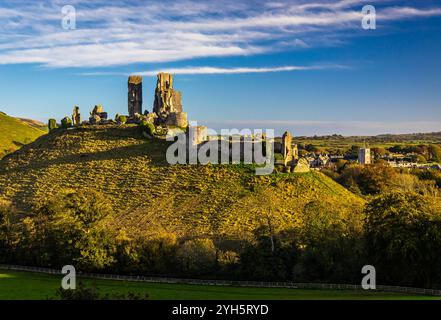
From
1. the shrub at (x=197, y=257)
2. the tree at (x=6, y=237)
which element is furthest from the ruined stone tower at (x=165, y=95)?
the shrub at (x=197, y=257)

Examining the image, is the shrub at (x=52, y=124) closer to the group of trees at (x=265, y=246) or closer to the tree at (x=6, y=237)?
the group of trees at (x=265, y=246)

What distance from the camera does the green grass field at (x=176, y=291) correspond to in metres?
34.5

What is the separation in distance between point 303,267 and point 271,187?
65.2 ft

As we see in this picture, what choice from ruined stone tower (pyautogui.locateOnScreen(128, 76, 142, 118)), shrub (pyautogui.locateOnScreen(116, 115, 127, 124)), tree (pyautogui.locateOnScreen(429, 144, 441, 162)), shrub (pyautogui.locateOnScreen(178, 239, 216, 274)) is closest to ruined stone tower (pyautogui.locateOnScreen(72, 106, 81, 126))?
ruined stone tower (pyautogui.locateOnScreen(128, 76, 142, 118))

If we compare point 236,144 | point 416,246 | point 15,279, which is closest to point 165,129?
point 236,144

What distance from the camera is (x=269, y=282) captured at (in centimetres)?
4159

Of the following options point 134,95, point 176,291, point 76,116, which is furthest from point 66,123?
point 176,291

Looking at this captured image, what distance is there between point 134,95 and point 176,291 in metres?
55.7

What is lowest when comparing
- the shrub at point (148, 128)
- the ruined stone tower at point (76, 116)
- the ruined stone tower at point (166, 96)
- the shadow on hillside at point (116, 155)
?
the shadow on hillside at point (116, 155)

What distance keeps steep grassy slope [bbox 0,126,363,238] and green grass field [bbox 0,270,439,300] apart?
10576mm

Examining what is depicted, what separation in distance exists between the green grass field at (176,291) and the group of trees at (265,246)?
3.09 metres

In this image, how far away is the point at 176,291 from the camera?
38156 mm

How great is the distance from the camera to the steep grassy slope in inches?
2164

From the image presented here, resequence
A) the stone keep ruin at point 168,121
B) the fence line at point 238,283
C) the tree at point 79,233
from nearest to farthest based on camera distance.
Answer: the fence line at point 238,283 < the tree at point 79,233 < the stone keep ruin at point 168,121
